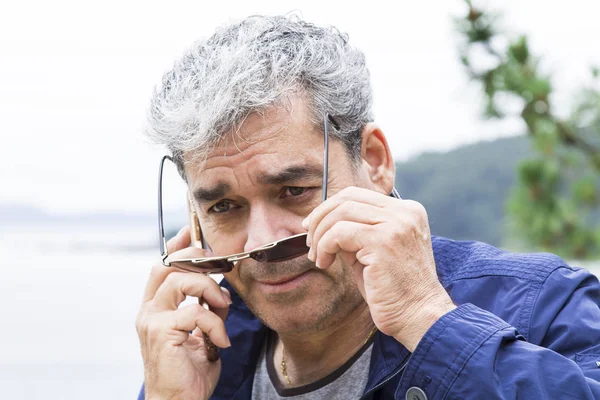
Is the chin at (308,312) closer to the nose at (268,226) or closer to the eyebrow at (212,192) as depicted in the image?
the nose at (268,226)

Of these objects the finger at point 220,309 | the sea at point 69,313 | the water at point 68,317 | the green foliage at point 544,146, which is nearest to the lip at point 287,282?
the finger at point 220,309

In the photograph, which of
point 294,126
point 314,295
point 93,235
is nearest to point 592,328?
point 314,295

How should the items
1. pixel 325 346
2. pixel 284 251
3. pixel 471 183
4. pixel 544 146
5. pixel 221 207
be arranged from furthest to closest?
pixel 471 183 → pixel 544 146 → pixel 325 346 → pixel 221 207 → pixel 284 251

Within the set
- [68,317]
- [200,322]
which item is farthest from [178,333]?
[68,317]

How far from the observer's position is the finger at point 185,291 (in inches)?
93.5

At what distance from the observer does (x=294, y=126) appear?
6.72ft

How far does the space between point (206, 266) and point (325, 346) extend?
1.44 feet

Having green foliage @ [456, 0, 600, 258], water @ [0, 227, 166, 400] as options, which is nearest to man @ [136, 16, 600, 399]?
water @ [0, 227, 166, 400]

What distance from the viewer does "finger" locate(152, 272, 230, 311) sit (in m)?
2.38

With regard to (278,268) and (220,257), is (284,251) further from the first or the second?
(220,257)

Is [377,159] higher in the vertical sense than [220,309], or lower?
higher

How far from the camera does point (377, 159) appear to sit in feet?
7.64

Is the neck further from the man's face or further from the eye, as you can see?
the eye

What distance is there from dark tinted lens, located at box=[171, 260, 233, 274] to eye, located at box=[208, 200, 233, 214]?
0.15 metres
